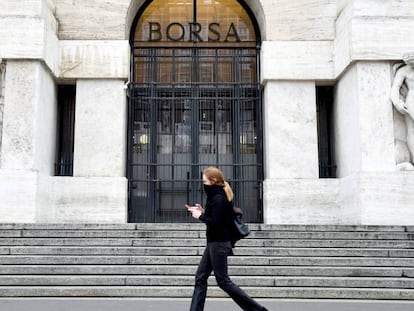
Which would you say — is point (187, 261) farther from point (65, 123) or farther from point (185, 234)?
point (65, 123)

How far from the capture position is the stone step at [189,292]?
767 centimetres

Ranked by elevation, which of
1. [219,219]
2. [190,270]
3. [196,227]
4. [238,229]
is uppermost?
[219,219]

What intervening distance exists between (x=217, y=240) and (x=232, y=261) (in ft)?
10.5

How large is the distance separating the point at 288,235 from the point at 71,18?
303 inches

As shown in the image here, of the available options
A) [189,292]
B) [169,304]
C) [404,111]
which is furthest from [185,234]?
[404,111]

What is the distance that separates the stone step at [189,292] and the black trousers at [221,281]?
2099 millimetres

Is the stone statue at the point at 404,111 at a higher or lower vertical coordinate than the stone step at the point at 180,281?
higher

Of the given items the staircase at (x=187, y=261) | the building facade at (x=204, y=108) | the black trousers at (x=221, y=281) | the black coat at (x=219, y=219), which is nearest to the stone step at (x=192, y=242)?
the staircase at (x=187, y=261)

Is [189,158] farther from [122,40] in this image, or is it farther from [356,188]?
[356,188]

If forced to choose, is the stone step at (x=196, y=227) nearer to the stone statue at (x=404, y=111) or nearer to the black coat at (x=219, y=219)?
the stone statue at (x=404, y=111)

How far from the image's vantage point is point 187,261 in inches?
342

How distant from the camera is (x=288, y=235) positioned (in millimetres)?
9812

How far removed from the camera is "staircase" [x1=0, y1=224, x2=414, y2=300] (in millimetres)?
7754

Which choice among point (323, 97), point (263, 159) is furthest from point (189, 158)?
point (323, 97)
